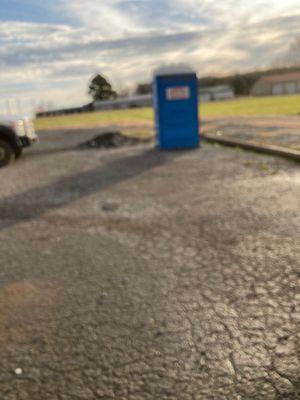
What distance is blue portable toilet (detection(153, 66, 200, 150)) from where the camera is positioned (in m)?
9.49

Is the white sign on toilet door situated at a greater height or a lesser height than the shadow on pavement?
greater

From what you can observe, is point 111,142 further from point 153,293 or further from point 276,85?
point 276,85

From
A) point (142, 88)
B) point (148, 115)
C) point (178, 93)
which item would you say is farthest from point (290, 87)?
point (178, 93)

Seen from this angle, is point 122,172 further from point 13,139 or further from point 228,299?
point 228,299

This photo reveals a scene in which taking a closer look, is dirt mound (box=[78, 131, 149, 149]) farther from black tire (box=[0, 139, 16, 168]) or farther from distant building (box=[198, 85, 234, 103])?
distant building (box=[198, 85, 234, 103])

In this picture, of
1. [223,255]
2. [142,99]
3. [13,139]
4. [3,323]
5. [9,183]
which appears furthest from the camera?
[142,99]

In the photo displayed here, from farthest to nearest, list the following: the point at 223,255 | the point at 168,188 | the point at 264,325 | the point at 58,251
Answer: the point at 168,188, the point at 58,251, the point at 223,255, the point at 264,325

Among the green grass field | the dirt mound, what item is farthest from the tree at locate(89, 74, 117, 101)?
the dirt mound

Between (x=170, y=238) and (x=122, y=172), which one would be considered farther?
(x=122, y=172)

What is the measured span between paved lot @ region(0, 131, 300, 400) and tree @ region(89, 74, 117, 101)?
74.8 metres

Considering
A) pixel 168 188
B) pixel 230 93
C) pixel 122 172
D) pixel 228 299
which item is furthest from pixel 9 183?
pixel 230 93

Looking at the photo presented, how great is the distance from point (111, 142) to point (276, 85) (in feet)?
284

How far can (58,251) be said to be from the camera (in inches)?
154

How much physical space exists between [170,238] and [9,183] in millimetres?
4236
